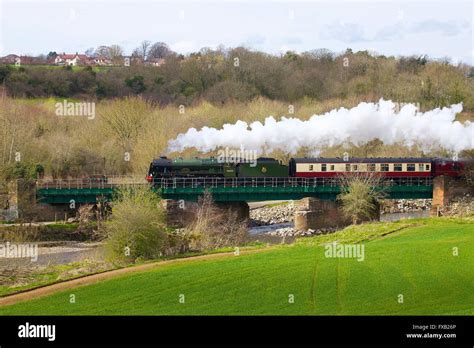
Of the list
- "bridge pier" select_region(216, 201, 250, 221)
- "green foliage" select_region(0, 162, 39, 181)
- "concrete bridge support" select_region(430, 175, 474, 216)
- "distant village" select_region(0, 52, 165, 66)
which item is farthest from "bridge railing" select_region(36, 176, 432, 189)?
"distant village" select_region(0, 52, 165, 66)

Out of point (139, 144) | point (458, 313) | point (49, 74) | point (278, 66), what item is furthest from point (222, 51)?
point (458, 313)

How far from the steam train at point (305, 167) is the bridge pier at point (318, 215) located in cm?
255

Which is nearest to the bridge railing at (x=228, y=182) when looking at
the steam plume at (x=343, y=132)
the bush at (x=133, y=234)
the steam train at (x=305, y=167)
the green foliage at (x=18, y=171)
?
the steam train at (x=305, y=167)

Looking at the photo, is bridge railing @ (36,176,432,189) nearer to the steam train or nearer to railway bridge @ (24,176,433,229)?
railway bridge @ (24,176,433,229)

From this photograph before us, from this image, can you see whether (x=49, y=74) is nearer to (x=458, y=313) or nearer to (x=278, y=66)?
(x=278, y=66)

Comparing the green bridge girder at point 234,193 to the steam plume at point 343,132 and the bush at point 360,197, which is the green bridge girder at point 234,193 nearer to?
the bush at point 360,197

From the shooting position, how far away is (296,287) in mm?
43125

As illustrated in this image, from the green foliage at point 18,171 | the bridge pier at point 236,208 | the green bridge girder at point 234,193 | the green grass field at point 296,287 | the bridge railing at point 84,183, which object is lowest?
the green grass field at point 296,287

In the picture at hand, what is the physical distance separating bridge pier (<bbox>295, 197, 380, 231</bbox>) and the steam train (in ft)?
8.38

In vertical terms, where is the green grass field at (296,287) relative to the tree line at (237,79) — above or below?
below

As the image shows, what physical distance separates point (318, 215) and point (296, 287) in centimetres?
3891

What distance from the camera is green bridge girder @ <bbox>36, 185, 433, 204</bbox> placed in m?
80.4

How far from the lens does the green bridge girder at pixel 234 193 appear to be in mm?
80438

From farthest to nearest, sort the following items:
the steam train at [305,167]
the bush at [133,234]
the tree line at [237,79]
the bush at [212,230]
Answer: the tree line at [237,79] → the steam train at [305,167] → the bush at [212,230] → the bush at [133,234]
